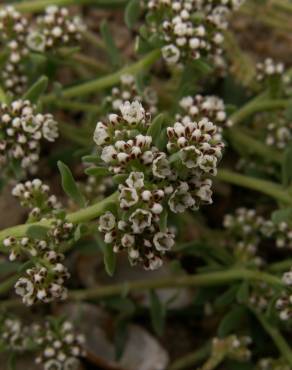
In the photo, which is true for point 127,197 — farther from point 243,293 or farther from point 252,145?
point 252,145

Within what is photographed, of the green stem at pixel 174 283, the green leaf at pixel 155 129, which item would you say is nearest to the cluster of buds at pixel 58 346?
the green stem at pixel 174 283

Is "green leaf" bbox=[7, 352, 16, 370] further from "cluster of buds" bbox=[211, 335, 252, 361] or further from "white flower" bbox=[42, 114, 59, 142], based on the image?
"white flower" bbox=[42, 114, 59, 142]

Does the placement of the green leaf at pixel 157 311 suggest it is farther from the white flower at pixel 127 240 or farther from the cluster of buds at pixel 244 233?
the white flower at pixel 127 240

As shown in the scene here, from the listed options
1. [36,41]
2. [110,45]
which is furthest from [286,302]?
[36,41]

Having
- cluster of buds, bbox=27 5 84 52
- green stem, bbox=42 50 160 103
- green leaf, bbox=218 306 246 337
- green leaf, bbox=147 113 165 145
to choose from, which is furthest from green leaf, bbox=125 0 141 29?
green leaf, bbox=218 306 246 337

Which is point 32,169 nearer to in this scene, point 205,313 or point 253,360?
point 205,313

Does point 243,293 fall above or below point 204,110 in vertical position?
below

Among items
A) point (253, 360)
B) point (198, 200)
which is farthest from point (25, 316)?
point (198, 200)
